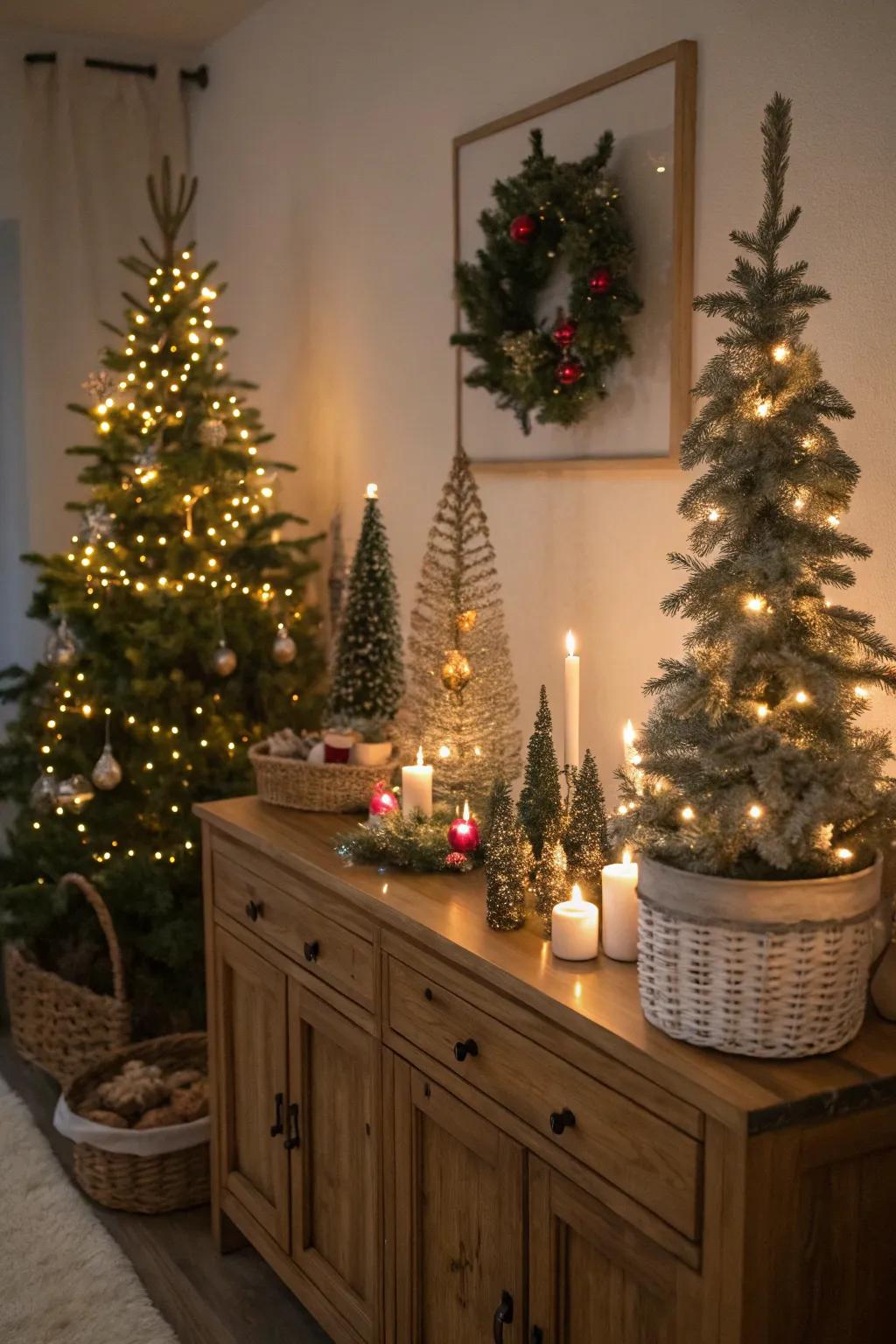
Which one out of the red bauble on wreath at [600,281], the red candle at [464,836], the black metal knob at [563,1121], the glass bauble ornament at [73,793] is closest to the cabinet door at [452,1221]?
Result: the black metal knob at [563,1121]

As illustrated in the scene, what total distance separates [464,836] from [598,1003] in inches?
21.6

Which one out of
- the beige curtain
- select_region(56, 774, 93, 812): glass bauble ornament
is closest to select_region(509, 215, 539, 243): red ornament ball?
select_region(56, 774, 93, 812): glass bauble ornament

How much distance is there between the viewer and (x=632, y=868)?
1740 millimetres

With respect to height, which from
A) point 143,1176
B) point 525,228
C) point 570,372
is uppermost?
point 525,228

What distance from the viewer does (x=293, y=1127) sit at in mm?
2346

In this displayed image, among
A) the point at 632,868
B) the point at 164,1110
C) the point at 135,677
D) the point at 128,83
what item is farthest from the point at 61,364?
the point at 632,868

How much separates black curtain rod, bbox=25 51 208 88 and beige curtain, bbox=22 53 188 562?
0.01 meters

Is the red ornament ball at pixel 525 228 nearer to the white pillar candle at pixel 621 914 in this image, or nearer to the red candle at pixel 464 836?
the red candle at pixel 464 836

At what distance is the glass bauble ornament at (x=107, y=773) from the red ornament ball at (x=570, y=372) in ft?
4.88

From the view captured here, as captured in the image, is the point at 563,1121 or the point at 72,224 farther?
the point at 72,224

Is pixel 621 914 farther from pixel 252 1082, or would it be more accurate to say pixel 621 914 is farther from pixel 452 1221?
pixel 252 1082

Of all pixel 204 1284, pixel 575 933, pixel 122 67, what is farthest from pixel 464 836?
pixel 122 67

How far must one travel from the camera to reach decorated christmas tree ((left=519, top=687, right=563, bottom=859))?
194 centimetres

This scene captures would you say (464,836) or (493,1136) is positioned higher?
(464,836)
